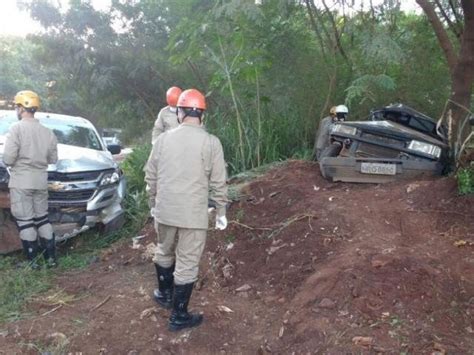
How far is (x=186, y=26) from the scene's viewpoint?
748 centimetres

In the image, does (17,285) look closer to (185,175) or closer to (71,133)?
(185,175)

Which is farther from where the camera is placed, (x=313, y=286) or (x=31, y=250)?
(x=31, y=250)

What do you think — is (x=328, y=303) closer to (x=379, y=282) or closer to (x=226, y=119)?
(x=379, y=282)

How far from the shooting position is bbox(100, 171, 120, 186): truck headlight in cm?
632

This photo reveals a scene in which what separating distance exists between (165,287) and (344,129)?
3441 mm

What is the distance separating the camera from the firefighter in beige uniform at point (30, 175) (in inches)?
212

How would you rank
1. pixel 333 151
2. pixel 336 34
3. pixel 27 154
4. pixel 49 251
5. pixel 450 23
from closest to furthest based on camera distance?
pixel 27 154, pixel 49 251, pixel 333 151, pixel 450 23, pixel 336 34

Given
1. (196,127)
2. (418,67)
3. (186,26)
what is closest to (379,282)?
(196,127)

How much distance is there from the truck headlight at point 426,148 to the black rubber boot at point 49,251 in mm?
4399

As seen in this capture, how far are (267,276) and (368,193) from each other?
1.79 metres

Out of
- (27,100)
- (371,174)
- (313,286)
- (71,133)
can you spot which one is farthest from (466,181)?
(71,133)

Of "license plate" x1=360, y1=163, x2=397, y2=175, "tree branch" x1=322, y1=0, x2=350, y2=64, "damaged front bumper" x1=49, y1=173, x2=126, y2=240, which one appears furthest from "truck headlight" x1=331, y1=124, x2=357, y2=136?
"damaged front bumper" x1=49, y1=173, x2=126, y2=240

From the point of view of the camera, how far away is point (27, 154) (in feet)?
17.6

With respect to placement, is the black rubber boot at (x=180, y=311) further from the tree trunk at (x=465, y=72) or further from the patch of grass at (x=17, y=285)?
the tree trunk at (x=465, y=72)
